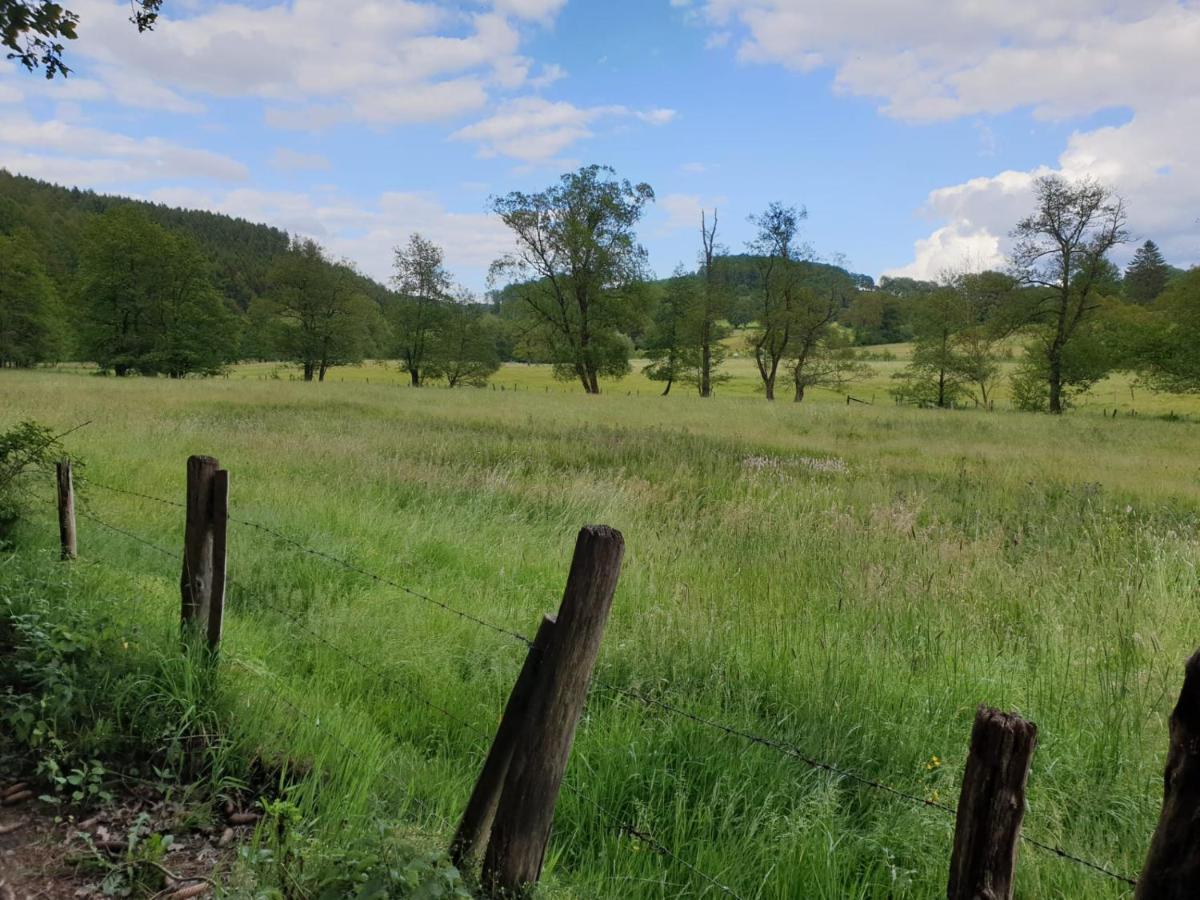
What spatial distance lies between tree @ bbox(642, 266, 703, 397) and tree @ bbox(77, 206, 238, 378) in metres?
38.0

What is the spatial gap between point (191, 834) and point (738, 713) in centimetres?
285

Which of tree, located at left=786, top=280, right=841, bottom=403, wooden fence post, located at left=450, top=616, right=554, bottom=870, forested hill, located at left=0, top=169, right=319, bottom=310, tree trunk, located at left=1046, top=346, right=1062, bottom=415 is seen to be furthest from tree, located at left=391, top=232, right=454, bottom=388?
wooden fence post, located at left=450, top=616, right=554, bottom=870

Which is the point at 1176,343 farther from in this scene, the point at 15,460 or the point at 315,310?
the point at 315,310

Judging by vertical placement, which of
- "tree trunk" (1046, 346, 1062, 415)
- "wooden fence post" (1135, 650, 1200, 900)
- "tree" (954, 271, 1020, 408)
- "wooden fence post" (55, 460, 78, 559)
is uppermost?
"tree" (954, 271, 1020, 408)

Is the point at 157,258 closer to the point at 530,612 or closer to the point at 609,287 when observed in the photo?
the point at 609,287

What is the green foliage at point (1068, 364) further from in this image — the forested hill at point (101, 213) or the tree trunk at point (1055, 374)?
the forested hill at point (101, 213)

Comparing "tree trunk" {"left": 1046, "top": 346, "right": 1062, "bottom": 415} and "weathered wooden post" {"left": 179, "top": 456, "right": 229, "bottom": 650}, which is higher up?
"tree trunk" {"left": 1046, "top": 346, "right": 1062, "bottom": 415}

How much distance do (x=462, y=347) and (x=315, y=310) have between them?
46.7ft

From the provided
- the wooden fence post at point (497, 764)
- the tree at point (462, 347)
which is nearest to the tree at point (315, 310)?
the tree at point (462, 347)

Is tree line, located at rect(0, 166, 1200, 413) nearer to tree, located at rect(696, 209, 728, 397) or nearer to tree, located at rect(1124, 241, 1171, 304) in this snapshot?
tree, located at rect(696, 209, 728, 397)

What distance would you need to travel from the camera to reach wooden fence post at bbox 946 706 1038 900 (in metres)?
1.51

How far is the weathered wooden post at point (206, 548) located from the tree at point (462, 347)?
62.5 meters

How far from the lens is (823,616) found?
555cm

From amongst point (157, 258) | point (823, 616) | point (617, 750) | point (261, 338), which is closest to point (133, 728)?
point (617, 750)
